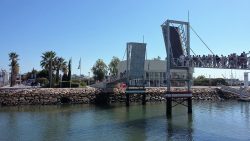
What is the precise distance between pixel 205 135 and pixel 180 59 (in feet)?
47.7

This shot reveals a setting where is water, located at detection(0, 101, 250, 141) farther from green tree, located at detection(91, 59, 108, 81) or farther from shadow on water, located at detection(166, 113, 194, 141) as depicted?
green tree, located at detection(91, 59, 108, 81)

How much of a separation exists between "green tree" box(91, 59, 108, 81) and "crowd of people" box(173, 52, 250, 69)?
3210 inches

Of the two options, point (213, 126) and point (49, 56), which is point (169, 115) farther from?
point (49, 56)

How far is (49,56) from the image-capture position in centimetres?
9681


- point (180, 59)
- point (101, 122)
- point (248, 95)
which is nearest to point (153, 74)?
point (248, 95)

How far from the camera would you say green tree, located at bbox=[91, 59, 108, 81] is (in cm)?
12316

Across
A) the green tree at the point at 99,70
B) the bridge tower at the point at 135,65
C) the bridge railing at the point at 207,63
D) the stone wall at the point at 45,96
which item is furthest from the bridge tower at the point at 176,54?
the green tree at the point at 99,70

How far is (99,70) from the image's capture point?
124m

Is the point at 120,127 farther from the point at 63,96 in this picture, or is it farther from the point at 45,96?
the point at 63,96

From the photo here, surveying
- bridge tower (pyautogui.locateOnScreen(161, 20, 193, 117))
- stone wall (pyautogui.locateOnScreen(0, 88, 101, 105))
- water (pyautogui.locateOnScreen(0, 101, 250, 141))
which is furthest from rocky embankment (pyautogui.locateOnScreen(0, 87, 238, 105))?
bridge tower (pyautogui.locateOnScreen(161, 20, 193, 117))

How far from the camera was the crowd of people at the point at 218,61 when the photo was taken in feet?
118

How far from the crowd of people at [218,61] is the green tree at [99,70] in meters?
81.5

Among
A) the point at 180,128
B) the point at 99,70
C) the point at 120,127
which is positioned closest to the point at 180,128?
the point at 180,128

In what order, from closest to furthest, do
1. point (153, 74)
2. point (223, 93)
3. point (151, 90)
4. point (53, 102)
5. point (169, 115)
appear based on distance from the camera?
point (169, 115) → point (53, 102) → point (151, 90) → point (223, 93) → point (153, 74)
